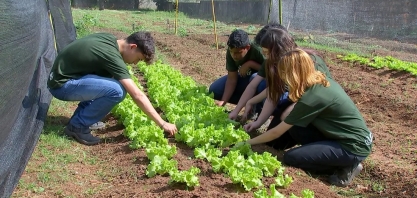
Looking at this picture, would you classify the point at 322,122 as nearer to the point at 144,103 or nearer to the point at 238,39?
the point at 238,39

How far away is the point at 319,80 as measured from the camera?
446cm

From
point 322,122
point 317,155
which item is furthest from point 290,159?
point 322,122

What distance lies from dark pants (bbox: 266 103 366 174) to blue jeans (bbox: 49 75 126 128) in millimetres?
2114

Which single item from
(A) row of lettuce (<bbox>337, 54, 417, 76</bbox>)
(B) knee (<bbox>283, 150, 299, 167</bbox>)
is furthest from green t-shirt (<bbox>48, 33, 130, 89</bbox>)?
(A) row of lettuce (<bbox>337, 54, 417, 76</bbox>)

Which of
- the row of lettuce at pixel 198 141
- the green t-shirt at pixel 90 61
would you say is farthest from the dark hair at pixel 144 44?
the row of lettuce at pixel 198 141

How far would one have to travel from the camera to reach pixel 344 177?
4.65m

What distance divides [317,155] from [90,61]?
272cm

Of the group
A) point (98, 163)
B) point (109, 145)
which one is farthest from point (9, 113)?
point (109, 145)

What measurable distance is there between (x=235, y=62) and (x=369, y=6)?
1200cm

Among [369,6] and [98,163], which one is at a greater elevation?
[369,6]

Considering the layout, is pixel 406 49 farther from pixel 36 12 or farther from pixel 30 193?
pixel 30 193

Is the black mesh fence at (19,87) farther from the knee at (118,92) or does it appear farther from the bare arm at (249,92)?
the bare arm at (249,92)

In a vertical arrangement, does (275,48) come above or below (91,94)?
above

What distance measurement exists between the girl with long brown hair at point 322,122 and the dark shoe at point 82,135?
2.01 m
